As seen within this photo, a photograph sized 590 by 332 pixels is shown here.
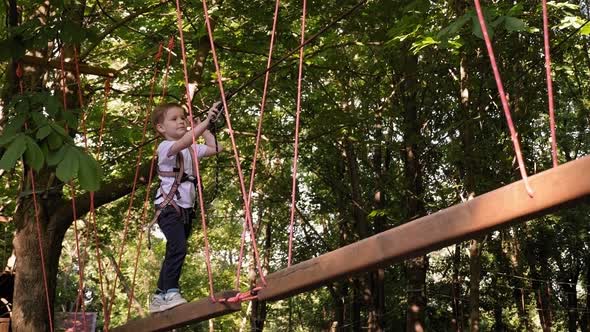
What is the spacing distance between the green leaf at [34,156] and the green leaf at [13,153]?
0.07ft

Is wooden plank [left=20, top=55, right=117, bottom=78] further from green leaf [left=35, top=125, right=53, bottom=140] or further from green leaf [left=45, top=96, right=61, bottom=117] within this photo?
green leaf [left=35, top=125, right=53, bottom=140]

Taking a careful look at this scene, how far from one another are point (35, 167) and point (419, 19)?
348 cm

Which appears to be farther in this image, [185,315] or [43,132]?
[185,315]

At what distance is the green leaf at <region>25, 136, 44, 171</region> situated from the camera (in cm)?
271

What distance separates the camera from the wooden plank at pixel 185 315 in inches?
113

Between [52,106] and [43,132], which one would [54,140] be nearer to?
[43,132]

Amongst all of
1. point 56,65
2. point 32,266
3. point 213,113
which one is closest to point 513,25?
point 213,113

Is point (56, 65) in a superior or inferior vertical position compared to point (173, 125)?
superior

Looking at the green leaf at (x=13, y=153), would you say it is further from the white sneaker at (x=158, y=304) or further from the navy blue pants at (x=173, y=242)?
the white sneaker at (x=158, y=304)

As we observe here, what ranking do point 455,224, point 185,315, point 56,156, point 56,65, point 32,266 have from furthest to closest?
point 32,266 → point 56,65 → point 185,315 → point 56,156 → point 455,224

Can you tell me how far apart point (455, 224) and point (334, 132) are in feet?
23.2

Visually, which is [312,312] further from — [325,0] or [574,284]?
[325,0]

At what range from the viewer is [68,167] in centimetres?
268

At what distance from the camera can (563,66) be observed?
27.5 ft
